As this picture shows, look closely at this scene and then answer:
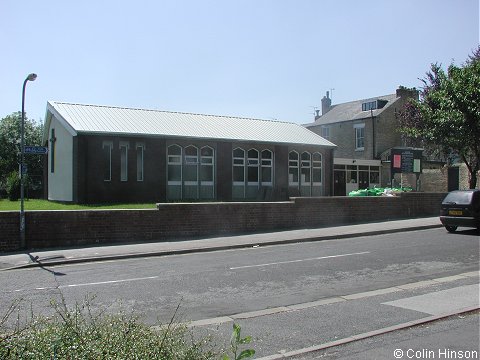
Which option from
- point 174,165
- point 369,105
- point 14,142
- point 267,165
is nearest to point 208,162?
point 174,165

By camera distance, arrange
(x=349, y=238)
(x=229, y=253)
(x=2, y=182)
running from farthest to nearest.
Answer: (x=2, y=182) < (x=349, y=238) < (x=229, y=253)

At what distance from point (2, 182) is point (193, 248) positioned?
3927 centimetres

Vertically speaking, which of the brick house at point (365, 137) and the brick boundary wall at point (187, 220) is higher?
the brick house at point (365, 137)

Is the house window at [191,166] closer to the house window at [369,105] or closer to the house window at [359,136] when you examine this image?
the house window at [359,136]

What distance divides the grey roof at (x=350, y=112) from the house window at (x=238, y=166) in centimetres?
1731

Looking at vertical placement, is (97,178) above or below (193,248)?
above

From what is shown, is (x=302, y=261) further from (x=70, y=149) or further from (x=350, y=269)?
(x=70, y=149)

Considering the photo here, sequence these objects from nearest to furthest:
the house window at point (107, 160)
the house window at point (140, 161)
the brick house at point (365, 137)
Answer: the house window at point (107, 160) → the house window at point (140, 161) → the brick house at point (365, 137)

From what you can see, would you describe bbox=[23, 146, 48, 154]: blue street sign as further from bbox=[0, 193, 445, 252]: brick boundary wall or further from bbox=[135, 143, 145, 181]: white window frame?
bbox=[135, 143, 145, 181]: white window frame

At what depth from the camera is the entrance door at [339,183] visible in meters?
37.1

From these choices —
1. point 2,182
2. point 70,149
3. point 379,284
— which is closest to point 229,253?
point 379,284

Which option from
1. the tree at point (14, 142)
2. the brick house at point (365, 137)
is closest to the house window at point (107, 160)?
the brick house at point (365, 137)

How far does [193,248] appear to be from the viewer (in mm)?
14609

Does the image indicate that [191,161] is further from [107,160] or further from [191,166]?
[107,160]
